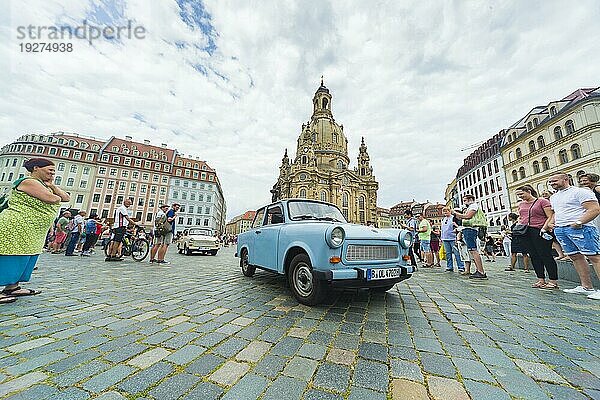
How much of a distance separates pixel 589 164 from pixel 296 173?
139 feet

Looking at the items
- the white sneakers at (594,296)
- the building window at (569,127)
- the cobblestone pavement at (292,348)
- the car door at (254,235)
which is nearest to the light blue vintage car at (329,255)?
the cobblestone pavement at (292,348)

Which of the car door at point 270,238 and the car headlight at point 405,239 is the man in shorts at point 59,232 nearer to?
the car door at point 270,238

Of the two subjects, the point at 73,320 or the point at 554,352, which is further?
the point at 73,320

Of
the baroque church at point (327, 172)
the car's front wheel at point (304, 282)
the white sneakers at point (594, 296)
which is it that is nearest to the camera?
the car's front wheel at point (304, 282)

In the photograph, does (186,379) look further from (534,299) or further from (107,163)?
(107,163)

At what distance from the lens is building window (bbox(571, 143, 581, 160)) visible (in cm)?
2426

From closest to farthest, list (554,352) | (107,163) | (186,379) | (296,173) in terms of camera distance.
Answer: (186,379), (554,352), (107,163), (296,173)

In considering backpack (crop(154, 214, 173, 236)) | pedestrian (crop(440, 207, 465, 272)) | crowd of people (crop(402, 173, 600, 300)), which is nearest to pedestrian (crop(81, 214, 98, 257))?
backpack (crop(154, 214, 173, 236))

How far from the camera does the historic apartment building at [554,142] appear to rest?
76.5 ft

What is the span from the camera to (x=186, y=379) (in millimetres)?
1551

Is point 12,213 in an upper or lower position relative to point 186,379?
upper

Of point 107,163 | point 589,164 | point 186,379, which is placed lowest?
point 186,379

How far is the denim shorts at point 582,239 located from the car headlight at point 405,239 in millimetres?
3048

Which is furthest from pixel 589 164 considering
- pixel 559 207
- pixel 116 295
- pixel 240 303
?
pixel 116 295
